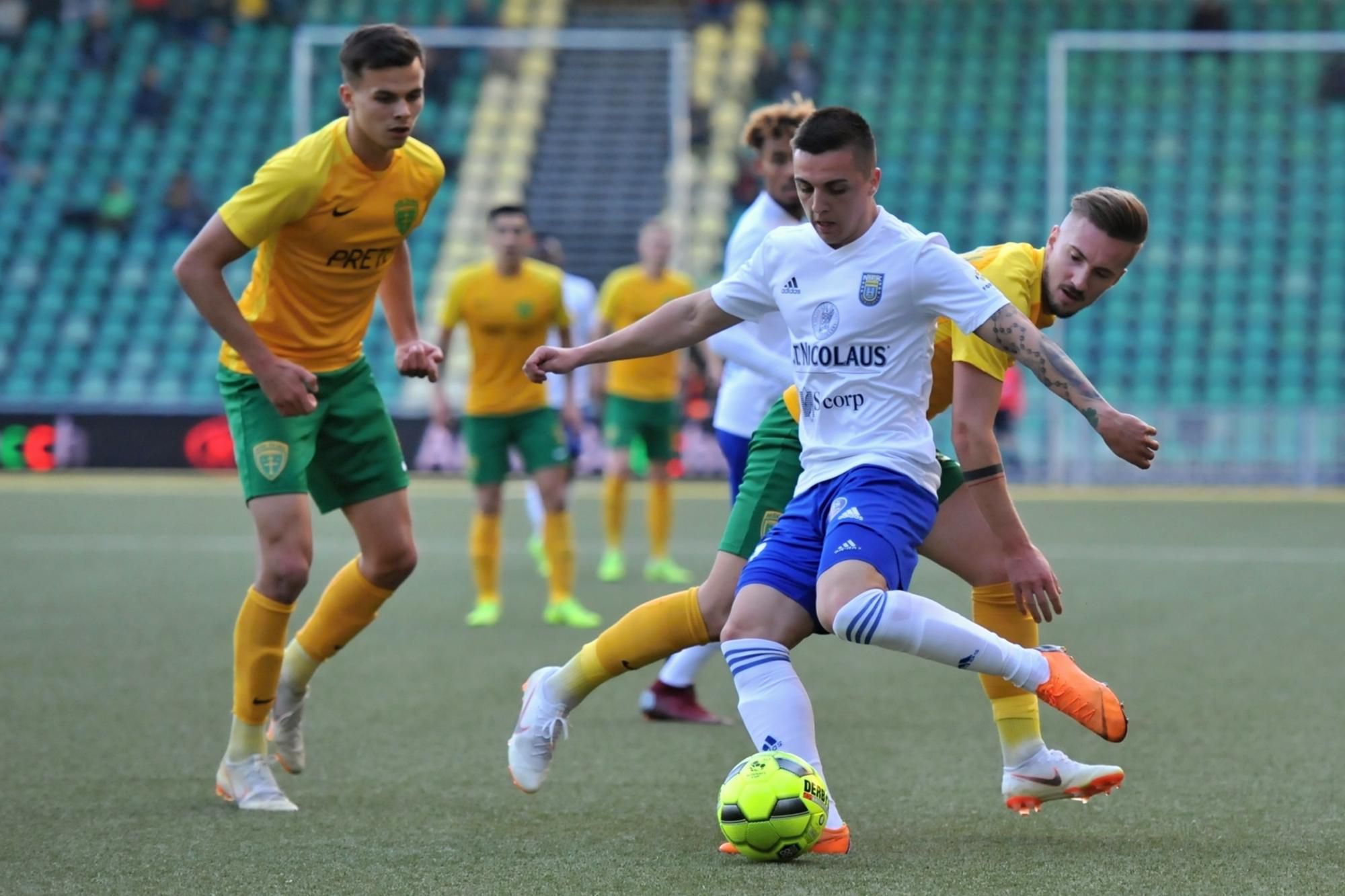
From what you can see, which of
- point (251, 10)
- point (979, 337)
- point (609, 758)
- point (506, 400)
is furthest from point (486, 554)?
→ point (251, 10)

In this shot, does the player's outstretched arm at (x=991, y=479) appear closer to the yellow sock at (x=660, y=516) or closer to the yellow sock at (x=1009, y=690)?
the yellow sock at (x=1009, y=690)

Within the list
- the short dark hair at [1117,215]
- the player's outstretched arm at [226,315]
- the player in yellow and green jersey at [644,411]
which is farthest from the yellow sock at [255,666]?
the player in yellow and green jersey at [644,411]

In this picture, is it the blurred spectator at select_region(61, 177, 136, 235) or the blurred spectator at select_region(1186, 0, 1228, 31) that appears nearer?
the blurred spectator at select_region(1186, 0, 1228, 31)

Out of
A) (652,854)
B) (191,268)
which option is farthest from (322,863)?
(191,268)

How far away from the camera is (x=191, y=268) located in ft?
15.1

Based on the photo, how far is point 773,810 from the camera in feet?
13.1

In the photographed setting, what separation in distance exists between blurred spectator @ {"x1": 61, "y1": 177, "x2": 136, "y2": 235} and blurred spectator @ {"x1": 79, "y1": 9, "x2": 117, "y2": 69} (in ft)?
8.12

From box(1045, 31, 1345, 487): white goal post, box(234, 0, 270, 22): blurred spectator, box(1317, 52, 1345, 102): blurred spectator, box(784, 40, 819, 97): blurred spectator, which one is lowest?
Answer: box(1045, 31, 1345, 487): white goal post

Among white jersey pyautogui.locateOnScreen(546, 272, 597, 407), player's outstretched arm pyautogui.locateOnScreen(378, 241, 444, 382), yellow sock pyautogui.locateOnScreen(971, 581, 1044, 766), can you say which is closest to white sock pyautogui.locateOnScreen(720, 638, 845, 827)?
yellow sock pyautogui.locateOnScreen(971, 581, 1044, 766)

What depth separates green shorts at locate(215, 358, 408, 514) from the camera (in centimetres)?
484

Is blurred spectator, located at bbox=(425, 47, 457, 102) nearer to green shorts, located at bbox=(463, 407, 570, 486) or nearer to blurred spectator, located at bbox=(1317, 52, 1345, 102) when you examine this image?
blurred spectator, located at bbox=(1317, 52, 1345, 102)

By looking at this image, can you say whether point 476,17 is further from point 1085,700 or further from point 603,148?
point 1085,700

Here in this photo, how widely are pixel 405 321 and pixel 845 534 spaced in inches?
69.5

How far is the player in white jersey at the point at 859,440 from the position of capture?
407 centimetres
